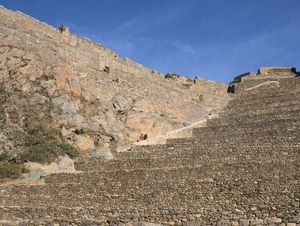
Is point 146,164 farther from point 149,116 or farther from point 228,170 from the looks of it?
point 149,116

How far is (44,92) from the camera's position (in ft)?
69.7

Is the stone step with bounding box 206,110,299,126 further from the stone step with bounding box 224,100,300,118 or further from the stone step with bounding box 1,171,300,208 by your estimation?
the stone step with bounding box 1,171,300,208

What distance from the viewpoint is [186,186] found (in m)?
12.5

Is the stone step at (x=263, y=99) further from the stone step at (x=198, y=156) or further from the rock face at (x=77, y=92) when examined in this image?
the stone step at (x=198, y=156)

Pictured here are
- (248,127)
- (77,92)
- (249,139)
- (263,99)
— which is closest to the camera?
(249,139)

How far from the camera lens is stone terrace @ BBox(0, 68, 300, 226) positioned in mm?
10242

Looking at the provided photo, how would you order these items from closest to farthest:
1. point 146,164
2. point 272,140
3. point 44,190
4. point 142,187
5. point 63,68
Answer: point 142,187 → point 44,190 → point 146,164 → point 272,140 → point 63,68

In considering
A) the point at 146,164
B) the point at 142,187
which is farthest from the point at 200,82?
the point at 142,187

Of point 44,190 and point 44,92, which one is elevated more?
point 44,92

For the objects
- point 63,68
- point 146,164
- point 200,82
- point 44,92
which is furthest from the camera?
point 200,82

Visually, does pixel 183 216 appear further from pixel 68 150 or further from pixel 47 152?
pixel 68 150

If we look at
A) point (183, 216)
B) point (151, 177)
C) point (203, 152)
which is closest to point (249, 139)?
point (203, 152)

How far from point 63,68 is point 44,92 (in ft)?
9.32

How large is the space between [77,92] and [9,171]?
25.9 ft
